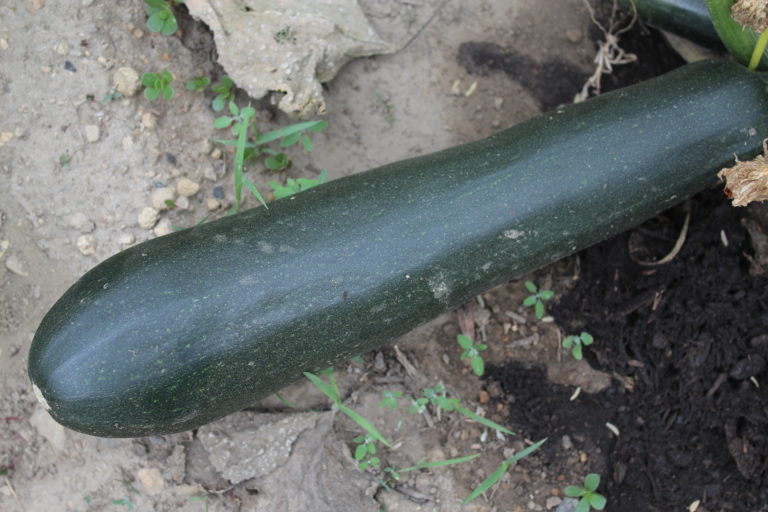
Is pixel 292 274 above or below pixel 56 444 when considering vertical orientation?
above

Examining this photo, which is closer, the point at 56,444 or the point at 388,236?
the point at 388,236

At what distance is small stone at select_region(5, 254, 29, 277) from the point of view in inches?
119

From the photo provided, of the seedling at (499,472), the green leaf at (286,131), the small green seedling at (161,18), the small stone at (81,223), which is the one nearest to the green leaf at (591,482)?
the seedling at (499,472)

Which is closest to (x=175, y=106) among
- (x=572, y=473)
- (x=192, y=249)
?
(x=192, y=249)

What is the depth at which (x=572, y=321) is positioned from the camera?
325cm

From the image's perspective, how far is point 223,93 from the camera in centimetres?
317

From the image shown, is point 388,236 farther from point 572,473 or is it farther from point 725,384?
point 725,384

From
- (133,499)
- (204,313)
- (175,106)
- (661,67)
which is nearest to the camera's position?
(204,313)

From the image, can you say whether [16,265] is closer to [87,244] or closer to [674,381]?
[87,244]

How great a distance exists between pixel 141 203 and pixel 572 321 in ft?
6.58

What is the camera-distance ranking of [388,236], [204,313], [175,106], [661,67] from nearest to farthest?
[204,313]
[388,236]
[175,106]
[661,67]

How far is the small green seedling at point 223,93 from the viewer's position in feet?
10.3

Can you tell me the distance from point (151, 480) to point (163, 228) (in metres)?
1.06

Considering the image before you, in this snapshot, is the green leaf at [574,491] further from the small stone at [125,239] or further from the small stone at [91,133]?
the small stone at [91,133]
